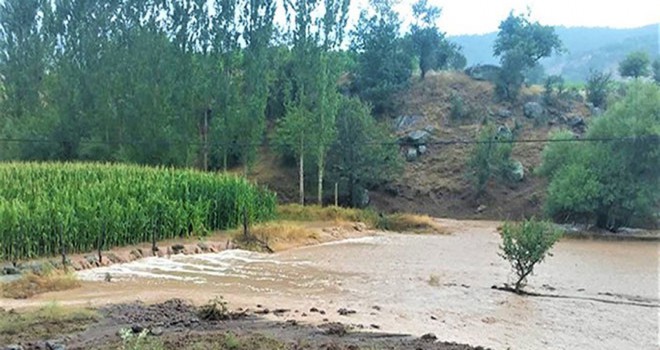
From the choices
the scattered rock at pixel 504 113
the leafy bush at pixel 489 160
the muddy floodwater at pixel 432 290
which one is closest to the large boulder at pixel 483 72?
the scattered rock at pixel 504 113

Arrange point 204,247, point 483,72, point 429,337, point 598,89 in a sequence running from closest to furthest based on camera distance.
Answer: point 429,337 < point 204,247 < point 598,89 < point 483,72

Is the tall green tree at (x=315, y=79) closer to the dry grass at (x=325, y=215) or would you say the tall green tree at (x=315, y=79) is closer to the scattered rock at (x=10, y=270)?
the dry grass at (x=325, y=215)

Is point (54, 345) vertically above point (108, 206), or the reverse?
point (108, 206)

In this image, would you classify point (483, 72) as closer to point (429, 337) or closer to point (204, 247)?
point (204, 247)

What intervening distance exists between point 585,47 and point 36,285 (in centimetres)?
11792

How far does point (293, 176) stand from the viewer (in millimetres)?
36219

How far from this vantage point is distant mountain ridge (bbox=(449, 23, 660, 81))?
90938mm

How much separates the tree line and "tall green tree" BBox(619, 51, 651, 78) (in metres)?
18.7

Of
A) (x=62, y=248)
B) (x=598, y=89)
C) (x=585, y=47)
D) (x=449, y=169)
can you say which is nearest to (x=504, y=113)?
(x=598, y=89)

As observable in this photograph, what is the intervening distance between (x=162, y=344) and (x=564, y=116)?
119 ft

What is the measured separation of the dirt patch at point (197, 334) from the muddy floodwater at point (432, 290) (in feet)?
2.87

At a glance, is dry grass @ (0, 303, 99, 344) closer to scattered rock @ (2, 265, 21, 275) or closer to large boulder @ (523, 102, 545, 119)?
scattered rock @ (2, 265, 21, 275)

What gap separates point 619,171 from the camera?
24625 mm

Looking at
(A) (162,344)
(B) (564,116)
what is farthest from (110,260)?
(B) (564,116)
